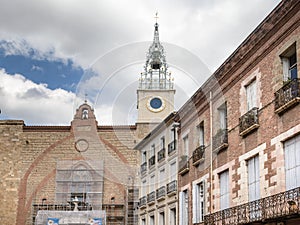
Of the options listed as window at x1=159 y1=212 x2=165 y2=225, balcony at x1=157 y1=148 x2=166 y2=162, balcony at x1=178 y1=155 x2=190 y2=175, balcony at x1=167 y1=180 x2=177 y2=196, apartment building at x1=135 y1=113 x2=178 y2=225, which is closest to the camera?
balcony at x1=178 y1=155 x2=190 y2=175

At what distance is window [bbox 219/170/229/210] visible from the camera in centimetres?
1961

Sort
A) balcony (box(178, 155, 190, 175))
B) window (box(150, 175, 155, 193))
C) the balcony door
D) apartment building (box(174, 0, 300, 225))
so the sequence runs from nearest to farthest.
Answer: apartment building (box(174, 0, 300, 225))
the balcony door
balcony (box(178, 155, 190, 175))
window (box(150, 175, 155, 193))

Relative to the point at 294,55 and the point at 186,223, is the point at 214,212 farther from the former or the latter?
the point at 294,55

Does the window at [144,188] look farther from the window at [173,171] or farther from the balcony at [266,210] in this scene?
the balcony at [266,210]

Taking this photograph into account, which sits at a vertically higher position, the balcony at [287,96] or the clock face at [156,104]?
the clock face at [156,104]

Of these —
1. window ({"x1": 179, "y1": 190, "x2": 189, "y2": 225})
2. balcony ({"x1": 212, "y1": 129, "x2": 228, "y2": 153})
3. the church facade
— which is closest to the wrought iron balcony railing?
the church facade

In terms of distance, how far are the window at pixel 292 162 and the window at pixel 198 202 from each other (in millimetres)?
7663

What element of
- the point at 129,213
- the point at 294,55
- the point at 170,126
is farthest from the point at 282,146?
the point at 129,213

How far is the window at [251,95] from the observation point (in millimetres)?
17875

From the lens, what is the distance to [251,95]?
18.2 metres

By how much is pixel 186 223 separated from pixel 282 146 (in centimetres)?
1016

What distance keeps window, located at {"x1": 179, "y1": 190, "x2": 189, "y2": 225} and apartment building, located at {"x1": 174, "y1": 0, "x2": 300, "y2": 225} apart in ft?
2.34

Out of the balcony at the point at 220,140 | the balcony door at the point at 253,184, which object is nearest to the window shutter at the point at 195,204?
the balcony at the point at 220,140

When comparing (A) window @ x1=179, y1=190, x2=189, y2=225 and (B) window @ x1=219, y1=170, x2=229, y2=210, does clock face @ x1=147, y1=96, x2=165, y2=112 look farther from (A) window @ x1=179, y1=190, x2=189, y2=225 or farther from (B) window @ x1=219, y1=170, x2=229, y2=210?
(B) window @ x1=219, y1=170, x2=229, y2=210
